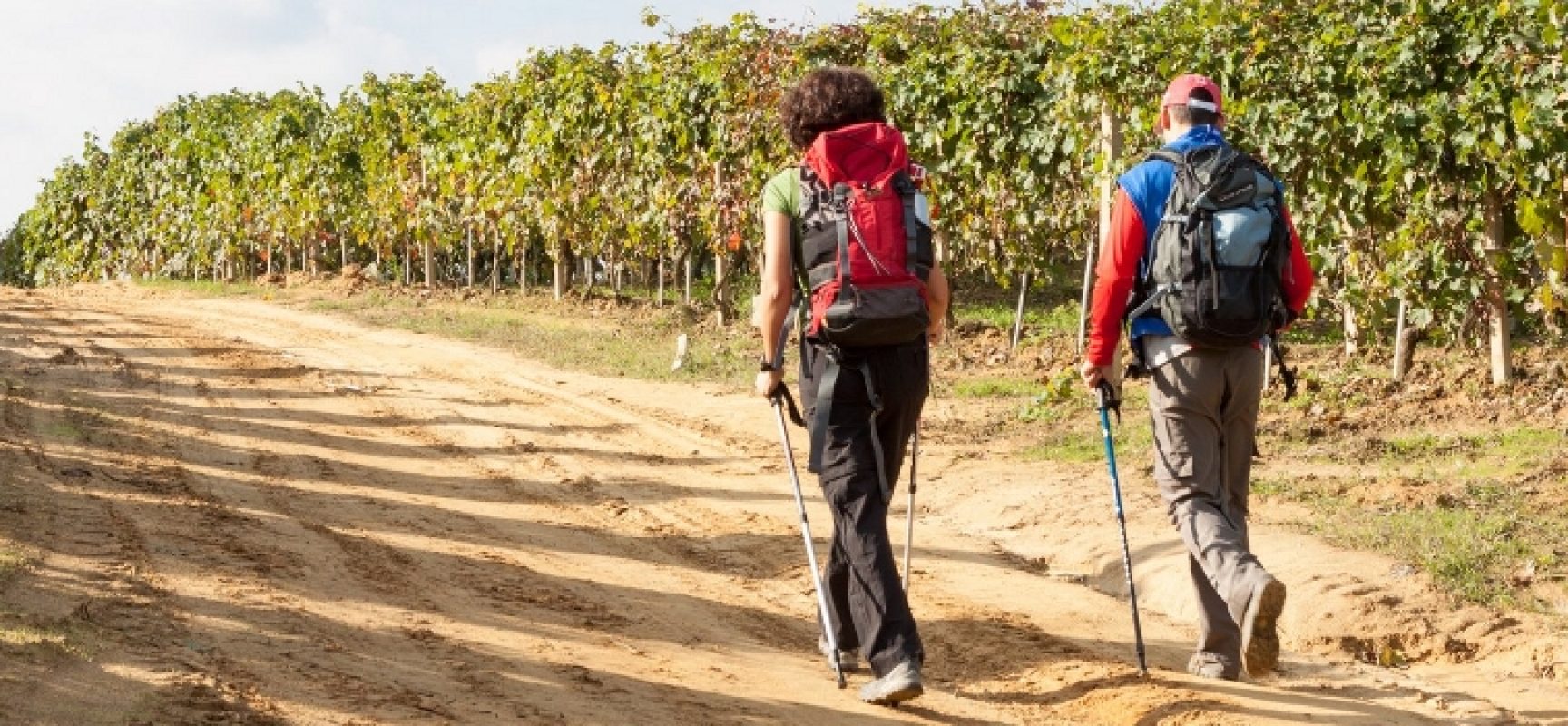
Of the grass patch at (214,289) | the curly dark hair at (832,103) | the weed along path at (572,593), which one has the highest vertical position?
the curly dark hair at (832,103)

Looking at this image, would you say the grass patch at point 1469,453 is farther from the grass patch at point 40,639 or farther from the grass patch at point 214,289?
the grass patch at point 214,289

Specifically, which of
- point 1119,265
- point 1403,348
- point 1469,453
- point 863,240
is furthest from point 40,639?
point 1403,348

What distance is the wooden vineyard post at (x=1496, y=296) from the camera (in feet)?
39.7

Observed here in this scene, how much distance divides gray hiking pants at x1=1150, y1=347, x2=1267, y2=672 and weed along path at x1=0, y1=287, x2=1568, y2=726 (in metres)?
0.49

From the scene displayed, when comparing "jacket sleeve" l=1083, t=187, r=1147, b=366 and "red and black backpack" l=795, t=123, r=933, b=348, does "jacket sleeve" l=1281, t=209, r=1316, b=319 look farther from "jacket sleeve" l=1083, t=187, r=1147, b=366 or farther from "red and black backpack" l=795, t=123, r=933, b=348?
"red and black backpack" l=795, t=123, r=933, b=348

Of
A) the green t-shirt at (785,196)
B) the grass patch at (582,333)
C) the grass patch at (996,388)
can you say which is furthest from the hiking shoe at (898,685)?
the grass patch at (582,333)

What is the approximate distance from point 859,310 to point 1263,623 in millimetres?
1446

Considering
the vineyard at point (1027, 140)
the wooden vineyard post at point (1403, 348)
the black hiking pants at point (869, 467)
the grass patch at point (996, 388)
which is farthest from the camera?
the grass patch at point (996, 388)

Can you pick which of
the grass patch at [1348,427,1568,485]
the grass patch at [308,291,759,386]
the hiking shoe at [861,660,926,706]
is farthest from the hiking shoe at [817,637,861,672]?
the grass patch at [308,291,759,386]

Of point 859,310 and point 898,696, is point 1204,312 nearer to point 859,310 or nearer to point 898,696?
point 859,310

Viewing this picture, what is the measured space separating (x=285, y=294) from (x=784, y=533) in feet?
63.4

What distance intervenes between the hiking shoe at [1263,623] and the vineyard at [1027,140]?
574 cm

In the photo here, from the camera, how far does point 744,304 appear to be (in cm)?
2338

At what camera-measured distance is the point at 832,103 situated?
17.5 ft
